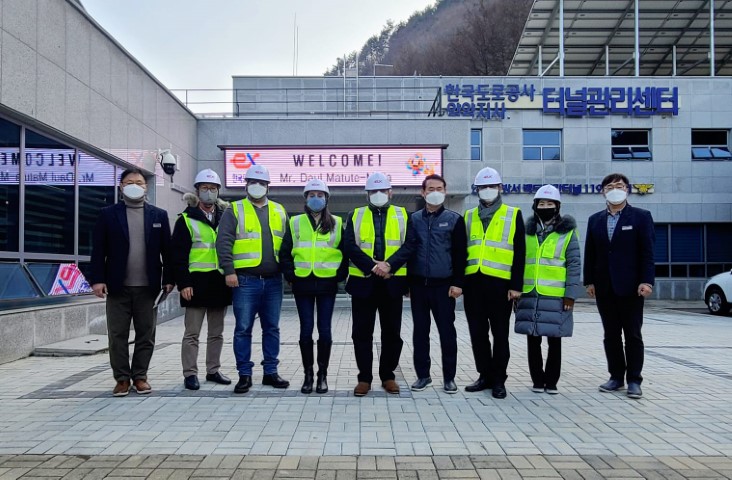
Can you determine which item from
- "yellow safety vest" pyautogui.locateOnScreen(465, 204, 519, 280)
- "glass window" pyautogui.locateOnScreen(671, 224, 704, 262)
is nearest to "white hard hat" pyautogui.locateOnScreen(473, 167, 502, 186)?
"yellow safety vest" pyautogui.locateOnScreen(465, 204, 519, 280)

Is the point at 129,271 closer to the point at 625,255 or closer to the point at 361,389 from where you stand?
the point at 361,389

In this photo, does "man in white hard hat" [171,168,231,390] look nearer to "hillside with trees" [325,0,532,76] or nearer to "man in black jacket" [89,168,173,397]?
"man in black jacket" [89,168,173,397]

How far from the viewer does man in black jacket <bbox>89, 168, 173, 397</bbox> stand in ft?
18.9

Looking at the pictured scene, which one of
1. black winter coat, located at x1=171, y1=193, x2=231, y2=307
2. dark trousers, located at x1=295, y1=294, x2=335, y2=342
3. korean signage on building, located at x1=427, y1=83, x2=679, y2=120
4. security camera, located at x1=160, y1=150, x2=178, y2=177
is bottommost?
dark trousers, located at x1=295, y1=294, x2=335, y2=342

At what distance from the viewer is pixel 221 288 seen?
20.3ft

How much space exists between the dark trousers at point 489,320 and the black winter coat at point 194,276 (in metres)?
2.52

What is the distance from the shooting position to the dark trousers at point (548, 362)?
5.89 meters

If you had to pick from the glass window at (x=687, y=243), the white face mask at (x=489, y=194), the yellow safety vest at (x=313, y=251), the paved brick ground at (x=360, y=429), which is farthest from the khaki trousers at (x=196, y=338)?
the glass window at (x=687, y=243)

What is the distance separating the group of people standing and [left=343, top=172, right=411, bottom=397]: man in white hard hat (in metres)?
0.01

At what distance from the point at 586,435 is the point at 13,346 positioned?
6.82 m

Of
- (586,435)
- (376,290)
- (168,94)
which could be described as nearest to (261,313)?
(376,290)

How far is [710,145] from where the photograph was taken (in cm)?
1950

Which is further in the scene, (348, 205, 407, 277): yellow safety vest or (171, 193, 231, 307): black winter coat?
(171, 193, 231, 307): black winter coat

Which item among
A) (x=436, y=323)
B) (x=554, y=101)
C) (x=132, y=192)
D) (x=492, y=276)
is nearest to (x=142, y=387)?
(x=132, y=192)
